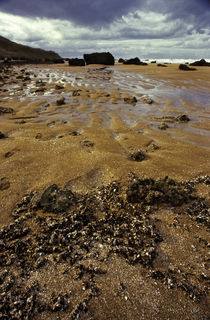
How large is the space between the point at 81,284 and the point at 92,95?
22.5ft

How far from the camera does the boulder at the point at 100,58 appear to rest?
2345 centimetres

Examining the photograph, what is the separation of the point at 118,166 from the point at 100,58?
25.3 metres

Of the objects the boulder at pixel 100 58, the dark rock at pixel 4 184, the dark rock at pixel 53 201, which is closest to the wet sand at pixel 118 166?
the dark rock at pixel 4 184

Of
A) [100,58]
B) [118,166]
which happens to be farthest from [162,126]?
[100,58]

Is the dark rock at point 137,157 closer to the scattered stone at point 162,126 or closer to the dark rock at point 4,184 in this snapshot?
the scattered stone at point 162,126

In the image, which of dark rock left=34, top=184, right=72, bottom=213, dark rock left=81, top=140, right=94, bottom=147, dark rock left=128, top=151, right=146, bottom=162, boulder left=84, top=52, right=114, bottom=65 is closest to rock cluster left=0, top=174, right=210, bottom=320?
dark rock left=34, top=184, right=72, bottom=213

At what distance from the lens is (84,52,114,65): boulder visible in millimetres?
23450

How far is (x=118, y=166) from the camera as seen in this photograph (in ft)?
8.34

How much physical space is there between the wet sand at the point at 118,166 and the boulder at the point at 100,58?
20532 millimetres

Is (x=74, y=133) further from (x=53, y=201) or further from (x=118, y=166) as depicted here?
(x=53, y=201)

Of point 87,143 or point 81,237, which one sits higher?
Answer: point 87,143

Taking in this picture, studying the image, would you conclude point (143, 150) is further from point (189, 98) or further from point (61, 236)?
point (189, 98)

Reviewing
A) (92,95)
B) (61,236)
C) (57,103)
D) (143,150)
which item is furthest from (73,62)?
(61,236)

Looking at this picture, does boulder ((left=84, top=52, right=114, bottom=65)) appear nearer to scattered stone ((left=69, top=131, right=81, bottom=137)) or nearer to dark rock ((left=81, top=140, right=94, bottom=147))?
scattered stone ((left=69, top=131, right=81, bottom=137))
